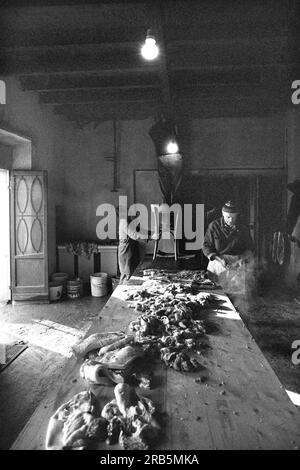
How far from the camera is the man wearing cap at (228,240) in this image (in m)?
5.33

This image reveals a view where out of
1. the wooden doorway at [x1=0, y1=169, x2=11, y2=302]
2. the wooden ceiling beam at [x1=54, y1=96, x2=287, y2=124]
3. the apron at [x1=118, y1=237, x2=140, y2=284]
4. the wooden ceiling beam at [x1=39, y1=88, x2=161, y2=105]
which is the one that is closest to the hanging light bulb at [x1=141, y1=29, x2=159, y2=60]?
the wooden ceiling beam at [x1=39, y1=88, x2=161, y2=105]

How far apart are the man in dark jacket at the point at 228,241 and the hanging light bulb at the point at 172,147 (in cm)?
183

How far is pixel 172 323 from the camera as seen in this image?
110 inches

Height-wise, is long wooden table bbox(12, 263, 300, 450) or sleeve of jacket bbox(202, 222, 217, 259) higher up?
sleeve of jacket bbox(202, 222, 217, 259)

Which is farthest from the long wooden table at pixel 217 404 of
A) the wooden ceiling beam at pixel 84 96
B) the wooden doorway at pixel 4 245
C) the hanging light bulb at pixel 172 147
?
the wooden ceiling beam at pixel 84 96

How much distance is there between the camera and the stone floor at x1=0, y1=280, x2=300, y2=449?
3.38m

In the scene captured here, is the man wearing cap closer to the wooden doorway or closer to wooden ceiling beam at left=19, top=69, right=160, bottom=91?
wooden ceiling beam at left=19, top=69, right=160, bottom=91

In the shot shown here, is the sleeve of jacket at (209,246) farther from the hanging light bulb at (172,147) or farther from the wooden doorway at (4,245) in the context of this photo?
the wooden doorway at (4,245)

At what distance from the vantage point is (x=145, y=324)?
2.65 metres

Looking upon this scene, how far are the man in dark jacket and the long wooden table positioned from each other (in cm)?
289

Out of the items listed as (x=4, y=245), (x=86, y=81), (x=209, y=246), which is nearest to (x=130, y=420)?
(x=209, y=246)

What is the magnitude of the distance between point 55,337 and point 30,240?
261 centimetres

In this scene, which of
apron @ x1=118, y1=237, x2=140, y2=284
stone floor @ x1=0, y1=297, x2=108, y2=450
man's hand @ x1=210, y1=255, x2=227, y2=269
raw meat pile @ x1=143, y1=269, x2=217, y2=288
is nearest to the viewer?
stone floor @ x1=0, y1=297, x2=108, y2=450

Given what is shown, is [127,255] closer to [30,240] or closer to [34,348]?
[30,240]
